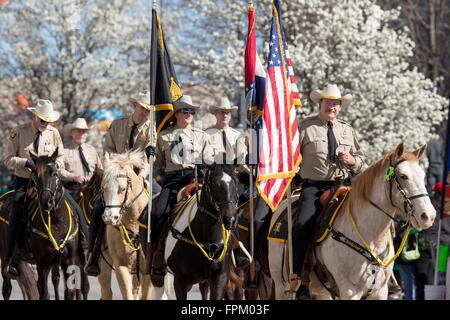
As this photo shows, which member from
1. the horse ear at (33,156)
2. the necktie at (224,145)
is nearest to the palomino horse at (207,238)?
the necktie at (224,145)

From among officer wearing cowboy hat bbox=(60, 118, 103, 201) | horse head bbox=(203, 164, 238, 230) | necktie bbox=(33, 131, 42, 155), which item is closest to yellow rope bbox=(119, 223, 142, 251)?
necktie bbox=(33, 131, 42, 155)

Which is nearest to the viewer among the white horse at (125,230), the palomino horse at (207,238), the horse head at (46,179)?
the palomino horse at (207,238)

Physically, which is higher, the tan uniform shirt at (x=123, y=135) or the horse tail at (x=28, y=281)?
the tan uniform shirt at (x=123, y=135)

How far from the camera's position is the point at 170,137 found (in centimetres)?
1246

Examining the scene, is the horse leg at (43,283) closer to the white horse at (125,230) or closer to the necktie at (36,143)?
the white horse at (125,230)

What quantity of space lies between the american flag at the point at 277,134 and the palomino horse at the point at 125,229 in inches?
83.9

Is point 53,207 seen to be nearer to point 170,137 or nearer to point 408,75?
point 170,137

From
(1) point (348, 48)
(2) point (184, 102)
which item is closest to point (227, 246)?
(2) point (184, 102)

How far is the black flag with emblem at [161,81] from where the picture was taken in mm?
12484

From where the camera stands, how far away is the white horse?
12711 millimetres

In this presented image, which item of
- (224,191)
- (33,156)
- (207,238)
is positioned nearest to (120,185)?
(207,238)

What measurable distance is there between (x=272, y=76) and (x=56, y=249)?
4265 mm

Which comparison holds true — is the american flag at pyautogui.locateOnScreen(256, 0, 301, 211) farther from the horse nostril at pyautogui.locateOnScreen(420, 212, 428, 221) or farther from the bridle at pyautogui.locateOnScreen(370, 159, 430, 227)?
the horse nostril at pyautogui.locateOnScreen(420, 212, 428, 221)

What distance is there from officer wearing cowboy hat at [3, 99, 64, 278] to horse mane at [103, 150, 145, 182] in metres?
1.30
